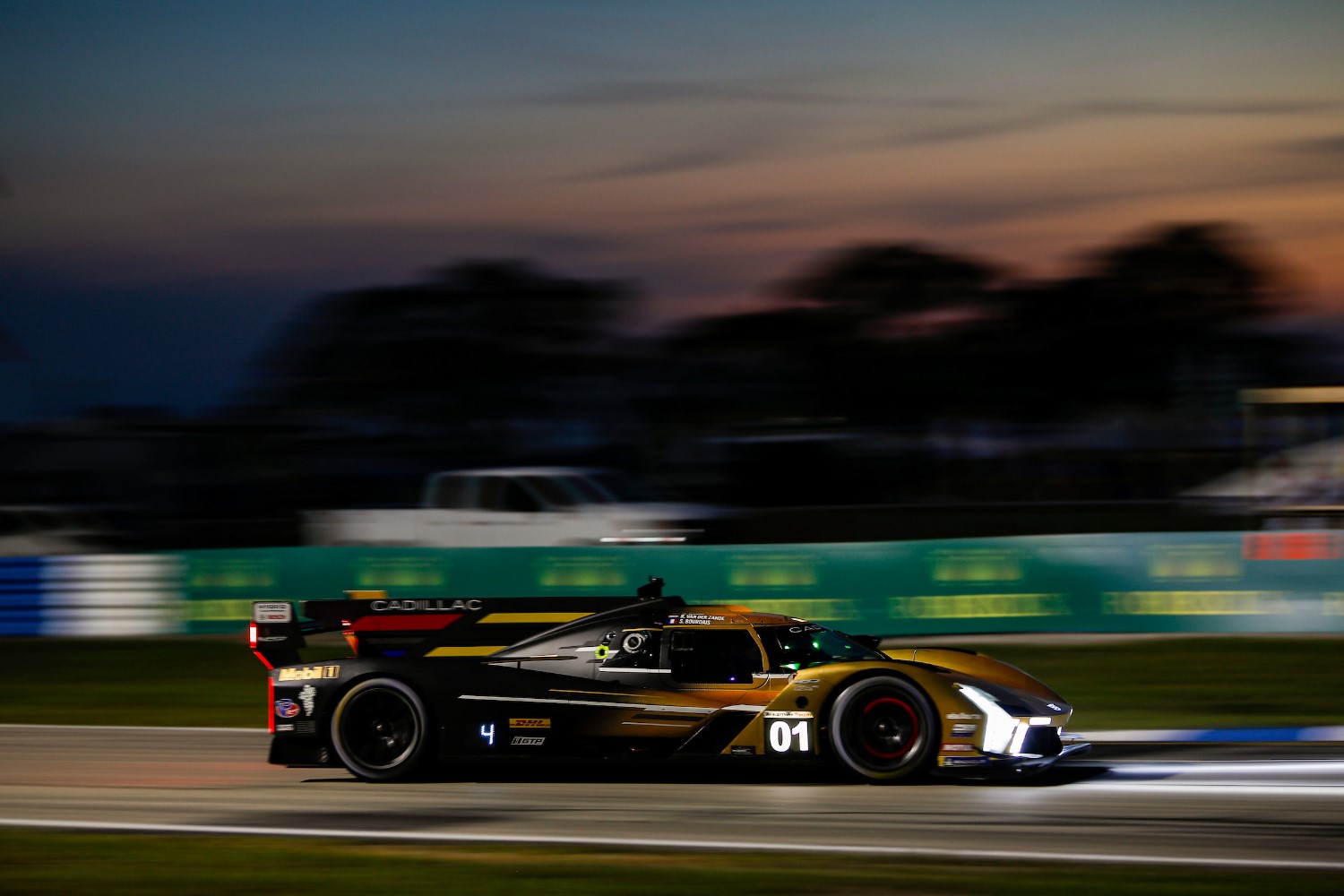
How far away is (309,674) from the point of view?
8.69 meters

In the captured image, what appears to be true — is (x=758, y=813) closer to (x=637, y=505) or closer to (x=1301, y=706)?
(x=1301, y=706)

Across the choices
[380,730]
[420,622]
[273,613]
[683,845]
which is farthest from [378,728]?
[683,845]

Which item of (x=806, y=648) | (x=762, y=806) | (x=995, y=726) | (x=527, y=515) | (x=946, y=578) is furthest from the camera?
(x=527, y=515)

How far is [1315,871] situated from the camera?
6.01 m

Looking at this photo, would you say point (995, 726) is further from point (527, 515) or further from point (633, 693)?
point (527, 515)

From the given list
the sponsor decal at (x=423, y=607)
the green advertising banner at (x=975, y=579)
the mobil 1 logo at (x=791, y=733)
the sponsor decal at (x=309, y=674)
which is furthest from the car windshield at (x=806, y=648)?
the green advertising banner at (x=975, y=579)

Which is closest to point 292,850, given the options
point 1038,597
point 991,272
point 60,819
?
point 60,819

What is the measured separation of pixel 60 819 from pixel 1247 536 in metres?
12.4

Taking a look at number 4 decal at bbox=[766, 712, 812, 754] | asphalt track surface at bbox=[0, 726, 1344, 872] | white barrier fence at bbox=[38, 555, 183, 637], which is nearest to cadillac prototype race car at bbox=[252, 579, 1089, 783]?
number 4 decal at bbox=[766, 712, 812, 754]

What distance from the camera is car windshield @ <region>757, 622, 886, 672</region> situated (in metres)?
8.29

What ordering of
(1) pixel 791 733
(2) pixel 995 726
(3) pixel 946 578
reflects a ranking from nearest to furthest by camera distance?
(2) pixel 995 726
(1) pixel 791 733
(3) pixel 946 578

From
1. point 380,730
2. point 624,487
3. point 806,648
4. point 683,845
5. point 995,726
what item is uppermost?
point 624,487

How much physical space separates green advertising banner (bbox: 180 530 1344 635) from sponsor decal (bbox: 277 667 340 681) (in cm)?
836

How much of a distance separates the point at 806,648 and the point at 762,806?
1121 millimetres
